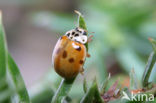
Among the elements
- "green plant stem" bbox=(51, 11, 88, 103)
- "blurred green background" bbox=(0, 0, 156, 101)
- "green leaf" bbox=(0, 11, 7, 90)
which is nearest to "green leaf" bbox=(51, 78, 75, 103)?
"green plant stem" bbox=(51, 11, 88, 103)

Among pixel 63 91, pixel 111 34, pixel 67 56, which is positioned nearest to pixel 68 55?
pixel 67 56

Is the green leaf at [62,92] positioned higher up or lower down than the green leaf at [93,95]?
lower down

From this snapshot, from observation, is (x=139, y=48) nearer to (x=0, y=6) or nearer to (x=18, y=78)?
(x=18, y=78)

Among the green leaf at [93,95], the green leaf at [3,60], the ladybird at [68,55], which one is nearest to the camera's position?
the green leaf at [93,95]

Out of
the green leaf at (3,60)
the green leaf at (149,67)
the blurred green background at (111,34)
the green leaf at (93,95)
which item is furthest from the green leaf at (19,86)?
the blurred green background at (111,34)

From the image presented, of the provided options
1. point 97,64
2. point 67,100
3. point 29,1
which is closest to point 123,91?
point 67,100

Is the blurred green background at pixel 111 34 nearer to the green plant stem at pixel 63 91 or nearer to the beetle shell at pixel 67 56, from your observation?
the beetle shell at pixel 67 56

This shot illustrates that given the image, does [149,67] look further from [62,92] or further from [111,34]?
[111,34]

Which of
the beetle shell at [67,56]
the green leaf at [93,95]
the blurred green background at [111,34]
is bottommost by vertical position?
the blurred green background at [111,34]
